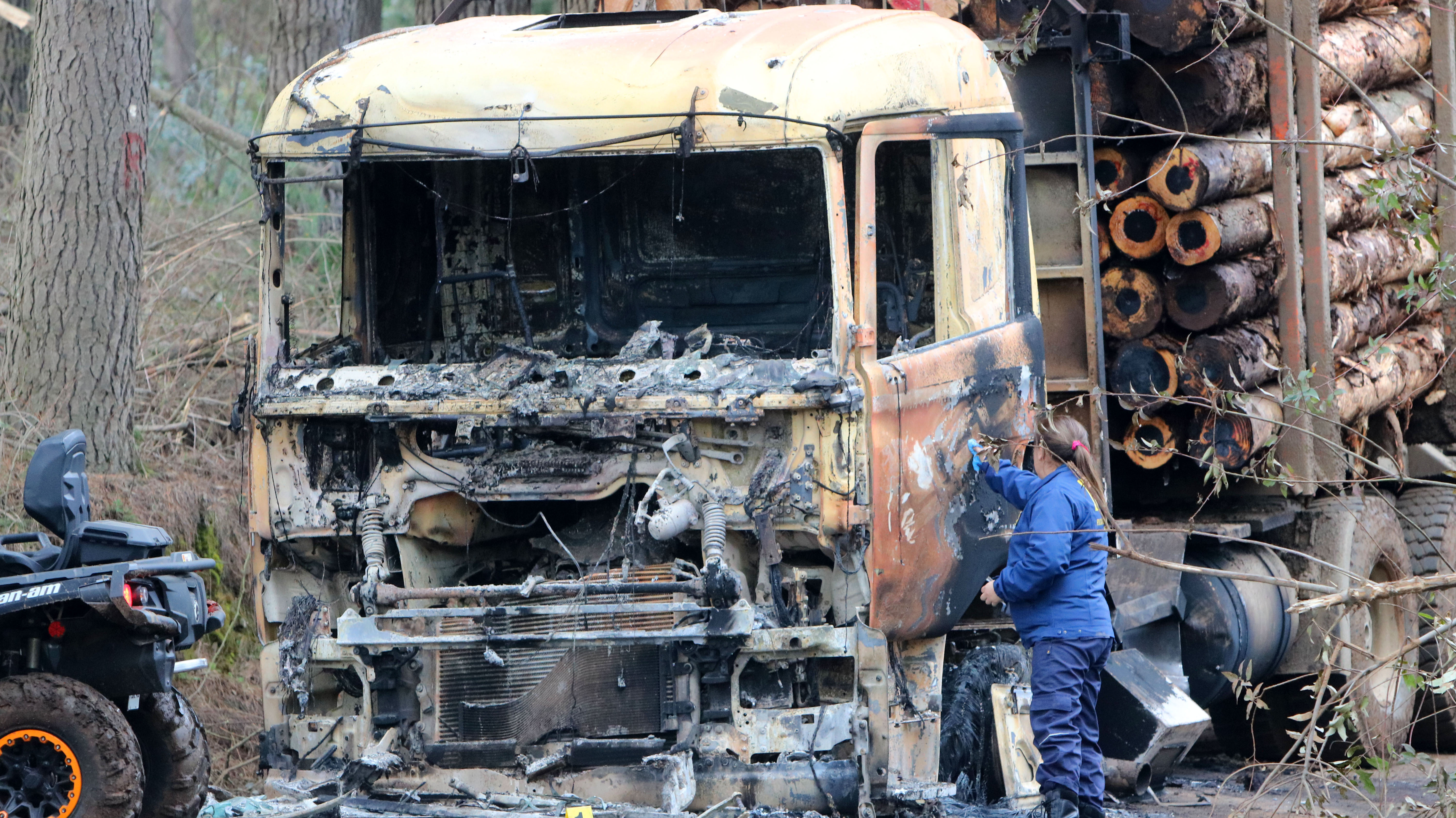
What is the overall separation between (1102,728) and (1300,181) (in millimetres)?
2822

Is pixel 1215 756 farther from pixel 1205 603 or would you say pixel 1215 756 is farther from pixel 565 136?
pixel 565 136

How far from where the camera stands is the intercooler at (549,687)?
18.2 feet

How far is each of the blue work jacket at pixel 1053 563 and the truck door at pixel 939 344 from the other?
0.19m

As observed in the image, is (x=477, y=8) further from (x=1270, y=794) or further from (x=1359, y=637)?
(x=1270, y=794)

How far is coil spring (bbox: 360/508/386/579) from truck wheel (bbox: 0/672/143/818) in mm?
995

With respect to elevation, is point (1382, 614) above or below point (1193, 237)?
below

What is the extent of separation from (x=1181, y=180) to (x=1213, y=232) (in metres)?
0.27

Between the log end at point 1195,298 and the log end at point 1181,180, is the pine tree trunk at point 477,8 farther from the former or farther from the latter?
the log end at point 1195,298

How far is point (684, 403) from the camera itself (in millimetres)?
5449

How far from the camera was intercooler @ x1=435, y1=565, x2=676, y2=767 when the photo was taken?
5551 mm

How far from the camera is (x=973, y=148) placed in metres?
6.21

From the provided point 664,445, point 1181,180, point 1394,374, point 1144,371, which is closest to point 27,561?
point 664,445

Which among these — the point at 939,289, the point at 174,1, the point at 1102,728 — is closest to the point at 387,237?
the point at 939,289

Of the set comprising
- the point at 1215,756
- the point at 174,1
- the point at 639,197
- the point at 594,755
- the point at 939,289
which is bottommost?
the point at 1215,756
